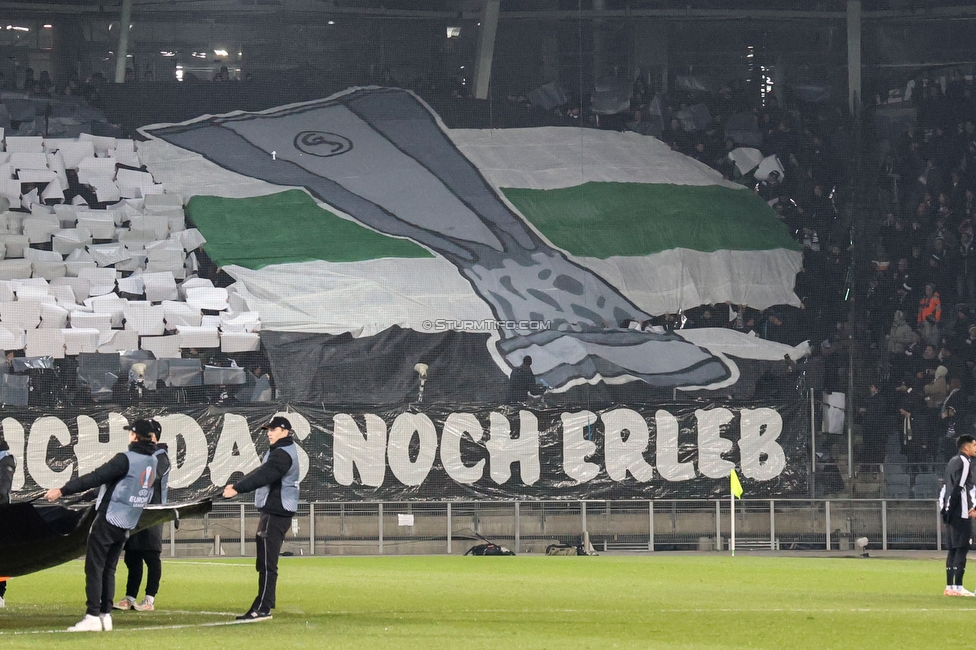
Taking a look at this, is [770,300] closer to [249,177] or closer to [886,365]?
[886,365]

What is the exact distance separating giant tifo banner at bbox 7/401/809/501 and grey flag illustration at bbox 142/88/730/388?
177 cm

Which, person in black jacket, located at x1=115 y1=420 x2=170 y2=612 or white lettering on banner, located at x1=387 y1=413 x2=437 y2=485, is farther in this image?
white lettering on banner, located at x1=387 y1=413 x2=437 y2=485

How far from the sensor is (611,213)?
85.8ft

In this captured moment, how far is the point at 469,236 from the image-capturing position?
2577cm

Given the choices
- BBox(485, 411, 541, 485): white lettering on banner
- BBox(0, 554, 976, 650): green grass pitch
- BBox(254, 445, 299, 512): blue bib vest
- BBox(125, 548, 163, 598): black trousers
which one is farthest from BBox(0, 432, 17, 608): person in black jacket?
BBox(485, 411, 541, 485): white lettering on banner

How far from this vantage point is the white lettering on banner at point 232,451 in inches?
880

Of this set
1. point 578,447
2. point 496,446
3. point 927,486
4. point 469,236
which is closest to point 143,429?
point 496,446

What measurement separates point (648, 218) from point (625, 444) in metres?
4.90

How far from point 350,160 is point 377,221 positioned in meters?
1.32

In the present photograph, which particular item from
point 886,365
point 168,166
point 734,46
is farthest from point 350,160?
point 886,365

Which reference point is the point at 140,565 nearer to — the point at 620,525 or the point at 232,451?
the point at 232,451

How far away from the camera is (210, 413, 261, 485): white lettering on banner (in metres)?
22.4

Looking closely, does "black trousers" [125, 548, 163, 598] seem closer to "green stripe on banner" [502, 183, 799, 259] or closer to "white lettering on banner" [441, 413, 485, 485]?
"white lettering on banner" [441, 413, 485, 485]

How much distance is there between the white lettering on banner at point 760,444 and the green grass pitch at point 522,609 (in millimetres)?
5698
